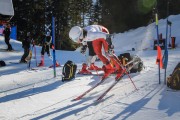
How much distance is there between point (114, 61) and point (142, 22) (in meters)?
35.0

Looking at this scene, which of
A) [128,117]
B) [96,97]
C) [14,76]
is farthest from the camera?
[14,76]

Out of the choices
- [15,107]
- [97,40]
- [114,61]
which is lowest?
[15,107]

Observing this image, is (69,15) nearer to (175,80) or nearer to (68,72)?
(68,72)

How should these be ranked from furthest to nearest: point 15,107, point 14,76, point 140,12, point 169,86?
point 140,12
point 14,76
point 169,86
point 15,107

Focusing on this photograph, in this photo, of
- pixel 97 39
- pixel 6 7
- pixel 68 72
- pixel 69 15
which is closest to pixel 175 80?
pixel 97 39

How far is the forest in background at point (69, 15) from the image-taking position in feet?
113

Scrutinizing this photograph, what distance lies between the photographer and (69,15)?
37531 millimetres

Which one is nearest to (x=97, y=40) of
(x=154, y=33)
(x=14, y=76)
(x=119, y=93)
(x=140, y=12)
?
(x=119, y=93)

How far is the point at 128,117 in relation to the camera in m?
5.68

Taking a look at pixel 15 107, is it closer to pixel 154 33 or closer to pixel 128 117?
pixel 128 117

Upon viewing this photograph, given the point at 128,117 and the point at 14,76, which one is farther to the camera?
the point at 14,76

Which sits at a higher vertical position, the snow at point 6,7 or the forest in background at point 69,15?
the forest in background at point 69,15

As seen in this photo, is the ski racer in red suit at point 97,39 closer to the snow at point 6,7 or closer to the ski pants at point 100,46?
the ski pants at point 100,46

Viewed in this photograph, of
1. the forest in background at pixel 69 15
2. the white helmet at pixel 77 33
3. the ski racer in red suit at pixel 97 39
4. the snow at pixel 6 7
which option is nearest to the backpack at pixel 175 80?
the ski racer in red suit at pixel 97 39
